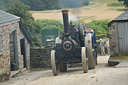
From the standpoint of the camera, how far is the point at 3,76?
47.0ft

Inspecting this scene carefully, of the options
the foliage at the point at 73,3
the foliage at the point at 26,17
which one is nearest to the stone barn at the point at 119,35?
the foliage at the point at 73,3

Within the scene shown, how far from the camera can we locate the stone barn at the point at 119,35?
57.0 ft

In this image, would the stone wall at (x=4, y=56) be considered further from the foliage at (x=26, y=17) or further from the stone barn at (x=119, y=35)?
the foliage at (x=26, y=17)

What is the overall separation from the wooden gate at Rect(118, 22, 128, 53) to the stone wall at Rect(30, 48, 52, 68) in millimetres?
6329

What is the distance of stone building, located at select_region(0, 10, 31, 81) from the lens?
14703mm

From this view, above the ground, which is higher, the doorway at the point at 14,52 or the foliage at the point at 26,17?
the foliage at the point at 26,17

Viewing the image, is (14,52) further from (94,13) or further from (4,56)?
(94,13)

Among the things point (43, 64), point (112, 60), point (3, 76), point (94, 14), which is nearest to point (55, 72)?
point (3, 76)

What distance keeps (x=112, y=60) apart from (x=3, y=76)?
5.54 m

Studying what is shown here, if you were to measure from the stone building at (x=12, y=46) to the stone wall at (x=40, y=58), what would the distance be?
712 mm

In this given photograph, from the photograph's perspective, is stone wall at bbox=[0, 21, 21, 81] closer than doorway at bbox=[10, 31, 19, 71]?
Yes

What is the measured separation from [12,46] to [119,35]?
6273 mm

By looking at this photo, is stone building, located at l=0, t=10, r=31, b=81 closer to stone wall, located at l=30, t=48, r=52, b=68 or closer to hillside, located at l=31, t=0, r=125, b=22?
stone wall, located at l=30, t=48, r=52, b=68

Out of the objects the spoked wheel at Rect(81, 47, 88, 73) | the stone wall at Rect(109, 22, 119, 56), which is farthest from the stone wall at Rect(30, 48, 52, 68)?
the spoked wheel at Rect(81, 47, 88, 73)
